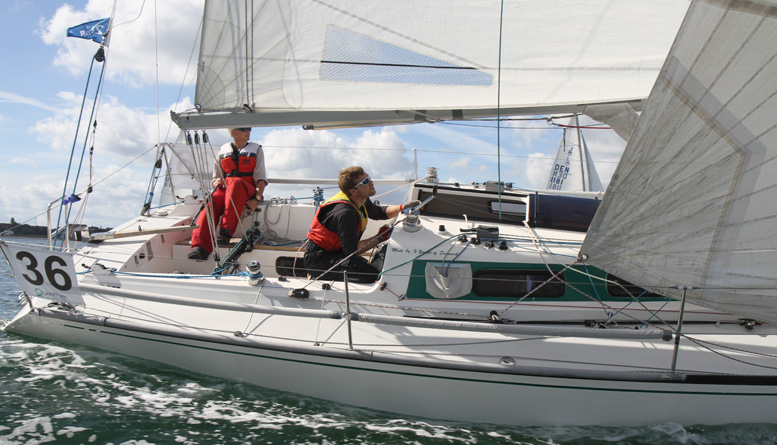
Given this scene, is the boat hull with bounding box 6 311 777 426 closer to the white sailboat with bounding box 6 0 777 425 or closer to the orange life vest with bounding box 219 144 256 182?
the white sailboat with bounding box 6 0 777 425

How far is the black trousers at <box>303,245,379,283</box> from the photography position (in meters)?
3.83

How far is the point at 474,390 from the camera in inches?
118

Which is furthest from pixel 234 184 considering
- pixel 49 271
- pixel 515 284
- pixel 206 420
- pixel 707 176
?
pixel 707 176

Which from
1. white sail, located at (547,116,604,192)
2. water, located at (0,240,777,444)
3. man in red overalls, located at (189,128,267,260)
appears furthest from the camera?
white sail, located at (547,116,604,192)

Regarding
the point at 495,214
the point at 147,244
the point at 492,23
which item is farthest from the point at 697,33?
the point at 147,244

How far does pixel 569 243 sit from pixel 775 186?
4.64ft

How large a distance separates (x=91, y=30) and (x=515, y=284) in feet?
15.4

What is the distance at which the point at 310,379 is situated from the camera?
3.26 meters

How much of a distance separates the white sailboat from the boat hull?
0.04 ft

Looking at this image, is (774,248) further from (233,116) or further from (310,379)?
(233,116)

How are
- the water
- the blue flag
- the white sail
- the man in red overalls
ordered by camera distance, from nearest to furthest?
the water → the blue flag → the man in red overalls → the white sail

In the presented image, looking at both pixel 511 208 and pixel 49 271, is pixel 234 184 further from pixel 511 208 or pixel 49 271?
pixel 511 208

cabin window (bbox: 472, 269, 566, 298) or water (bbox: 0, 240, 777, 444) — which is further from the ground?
cabin window (bbox: 472, 269, 566, 298)

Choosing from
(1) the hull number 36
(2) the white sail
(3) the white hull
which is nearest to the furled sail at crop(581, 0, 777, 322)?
(3) the white hull
